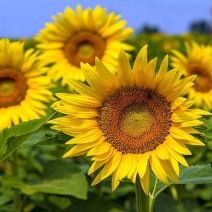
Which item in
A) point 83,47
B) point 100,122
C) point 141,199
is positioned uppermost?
point 83,47

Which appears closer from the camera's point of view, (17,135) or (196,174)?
(17,135)

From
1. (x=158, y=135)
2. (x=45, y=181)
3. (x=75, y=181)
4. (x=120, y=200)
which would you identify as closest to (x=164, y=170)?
(x=158, y=135)

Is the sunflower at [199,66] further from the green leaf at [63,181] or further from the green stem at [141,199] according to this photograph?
the green stem at [141,199]

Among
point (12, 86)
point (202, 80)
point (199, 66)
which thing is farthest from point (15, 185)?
point (199, 66)

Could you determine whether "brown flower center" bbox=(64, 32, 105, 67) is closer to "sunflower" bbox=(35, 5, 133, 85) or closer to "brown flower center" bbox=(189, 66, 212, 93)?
"sunflower" bbox=(35, 5, 133, 85)

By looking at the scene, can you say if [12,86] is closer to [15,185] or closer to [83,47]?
[15,185]

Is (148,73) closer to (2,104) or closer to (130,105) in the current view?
(130,105)

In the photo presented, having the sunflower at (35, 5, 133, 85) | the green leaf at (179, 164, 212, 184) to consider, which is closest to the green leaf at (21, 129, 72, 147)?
the green leaf at (179, 164, 212, 184)

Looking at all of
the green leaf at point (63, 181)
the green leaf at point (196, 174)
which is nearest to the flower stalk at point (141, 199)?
the green leaf at point (196, 174)
